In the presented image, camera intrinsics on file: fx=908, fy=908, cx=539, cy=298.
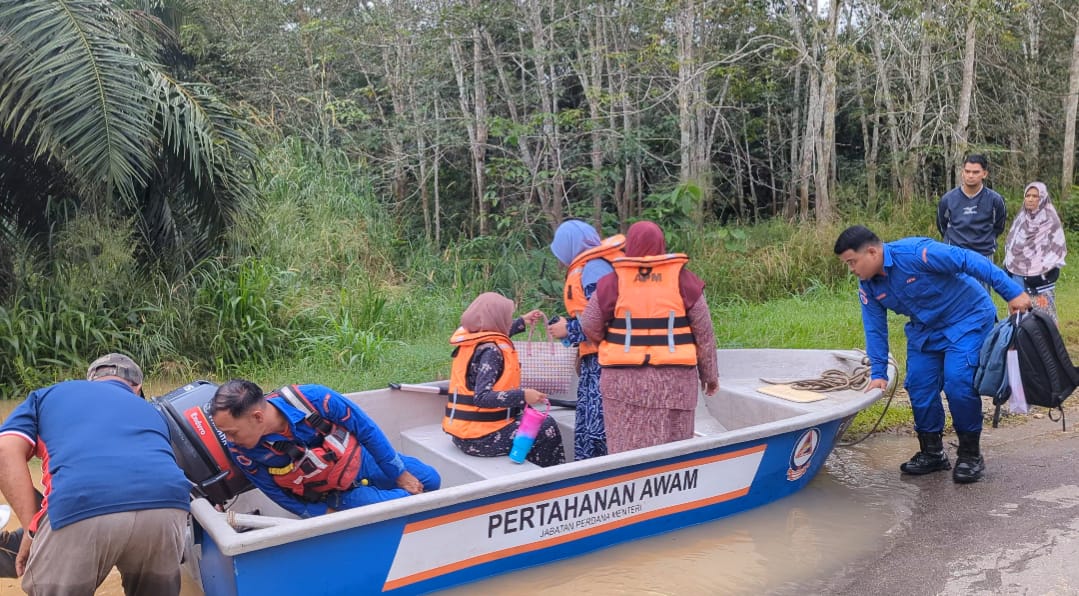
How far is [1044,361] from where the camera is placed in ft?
14.5

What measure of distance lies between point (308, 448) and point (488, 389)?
1.07 meters

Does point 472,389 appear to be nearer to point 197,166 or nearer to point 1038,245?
point 197,166

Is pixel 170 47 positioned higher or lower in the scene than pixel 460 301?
higher

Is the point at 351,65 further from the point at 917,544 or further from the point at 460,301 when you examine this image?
the point at 917,544

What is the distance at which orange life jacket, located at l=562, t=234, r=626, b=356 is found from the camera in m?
4.57

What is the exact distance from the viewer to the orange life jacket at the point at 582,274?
4.57m

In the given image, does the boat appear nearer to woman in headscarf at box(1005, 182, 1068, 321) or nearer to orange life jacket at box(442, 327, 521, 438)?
orange life jacket at box(442, 327, 521, 438)

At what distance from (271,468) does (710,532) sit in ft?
7.23

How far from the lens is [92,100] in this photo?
6.18m

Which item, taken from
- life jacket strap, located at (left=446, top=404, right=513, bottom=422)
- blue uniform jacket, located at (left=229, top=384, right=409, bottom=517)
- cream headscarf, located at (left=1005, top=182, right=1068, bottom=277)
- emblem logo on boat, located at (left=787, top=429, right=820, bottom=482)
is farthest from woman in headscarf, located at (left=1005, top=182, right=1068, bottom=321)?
blue uniform jacket, located at (left=229, top=384, right=409, bottom=517)

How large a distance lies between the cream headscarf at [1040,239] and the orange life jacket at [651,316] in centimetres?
406

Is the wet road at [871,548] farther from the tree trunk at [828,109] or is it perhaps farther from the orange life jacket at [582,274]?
the tree trunk at [828,109]

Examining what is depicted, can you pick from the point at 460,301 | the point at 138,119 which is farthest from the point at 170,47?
the point at 460,301

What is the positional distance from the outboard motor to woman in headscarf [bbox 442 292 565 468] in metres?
1.19
